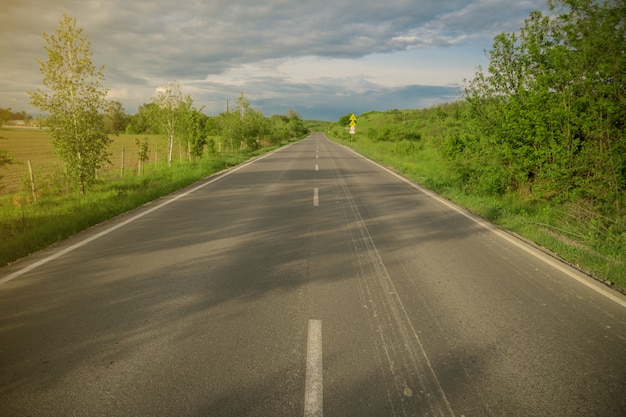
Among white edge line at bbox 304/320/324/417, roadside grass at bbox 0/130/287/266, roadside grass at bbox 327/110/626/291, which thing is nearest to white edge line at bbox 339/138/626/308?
roadside grass at bbox 327/110/626/291

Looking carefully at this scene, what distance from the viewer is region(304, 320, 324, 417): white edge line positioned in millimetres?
2398

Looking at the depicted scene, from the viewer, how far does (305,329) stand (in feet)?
11.1

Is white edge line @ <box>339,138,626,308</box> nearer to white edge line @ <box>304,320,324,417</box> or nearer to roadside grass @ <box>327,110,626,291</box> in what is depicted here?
roadside grass @ <box>327,110,626,291</box>

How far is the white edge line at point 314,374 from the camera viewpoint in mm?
2398

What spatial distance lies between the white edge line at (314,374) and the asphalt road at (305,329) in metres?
0.01

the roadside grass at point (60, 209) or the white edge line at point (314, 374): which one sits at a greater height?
the roadside grass at point (60, 209)

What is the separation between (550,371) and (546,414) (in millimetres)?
576

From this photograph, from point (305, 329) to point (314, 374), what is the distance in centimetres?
66

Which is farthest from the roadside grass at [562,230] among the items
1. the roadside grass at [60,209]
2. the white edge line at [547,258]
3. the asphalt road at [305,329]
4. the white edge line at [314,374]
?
the roadside grass at [60,209]

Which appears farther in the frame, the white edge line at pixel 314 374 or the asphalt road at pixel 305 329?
the asphalt road at pixel 305 329

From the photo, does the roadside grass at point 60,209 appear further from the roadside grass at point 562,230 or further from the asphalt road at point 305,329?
the roadside grass at point 562,230

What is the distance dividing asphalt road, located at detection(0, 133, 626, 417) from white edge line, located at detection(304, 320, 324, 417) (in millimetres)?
12

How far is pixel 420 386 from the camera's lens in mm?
2645

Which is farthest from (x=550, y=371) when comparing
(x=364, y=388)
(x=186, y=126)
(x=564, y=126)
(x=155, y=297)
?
(x=186, y=126)
